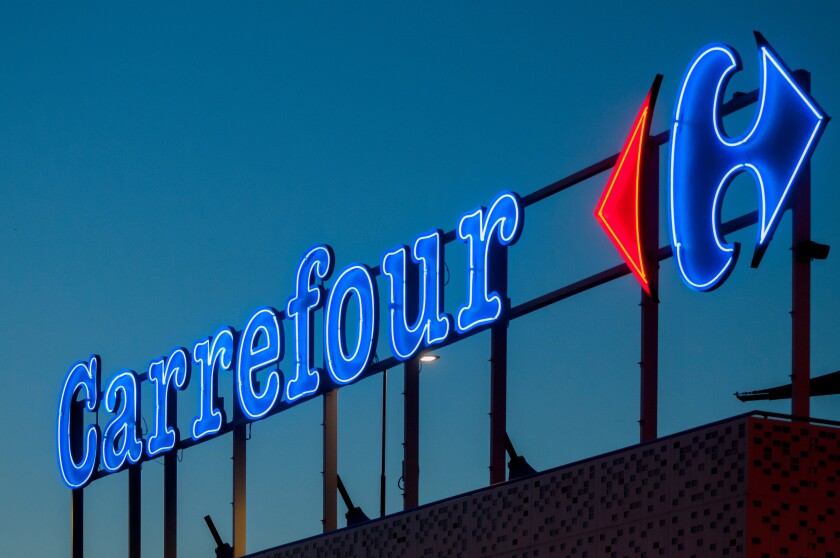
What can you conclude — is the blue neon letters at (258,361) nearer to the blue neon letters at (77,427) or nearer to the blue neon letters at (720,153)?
the blue neon letters at (77,427)

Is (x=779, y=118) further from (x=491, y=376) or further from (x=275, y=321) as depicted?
(x=275, y=321)

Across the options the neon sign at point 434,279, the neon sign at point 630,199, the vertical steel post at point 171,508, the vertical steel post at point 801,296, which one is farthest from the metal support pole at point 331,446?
the vertical steel post at point 801,296

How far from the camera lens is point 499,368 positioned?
87.7 ft

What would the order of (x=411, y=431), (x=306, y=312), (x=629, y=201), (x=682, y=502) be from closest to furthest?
Answer: (x=682, y=502)
(x=629, y=201)
(x=411, y=431)
(x=306, y=312)

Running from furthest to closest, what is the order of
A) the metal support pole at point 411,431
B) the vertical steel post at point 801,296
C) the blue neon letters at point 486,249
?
the metal support pole at point 411,431 < the blue neon letters at point 486,249 < the vertical steel post at point 801,296

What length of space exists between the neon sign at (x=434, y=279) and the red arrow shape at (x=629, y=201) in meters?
0.02

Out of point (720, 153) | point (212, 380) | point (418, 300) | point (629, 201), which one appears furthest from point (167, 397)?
point (720, 153)

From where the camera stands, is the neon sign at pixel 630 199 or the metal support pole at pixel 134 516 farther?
the metal support pole at pixel 134 516

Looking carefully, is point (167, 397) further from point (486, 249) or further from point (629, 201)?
point (629, 201)

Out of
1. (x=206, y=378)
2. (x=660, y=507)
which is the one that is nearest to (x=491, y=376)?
(x=660, y=507)

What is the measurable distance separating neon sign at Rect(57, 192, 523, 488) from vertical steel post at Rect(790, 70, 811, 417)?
242 inches

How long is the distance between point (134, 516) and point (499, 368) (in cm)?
1174

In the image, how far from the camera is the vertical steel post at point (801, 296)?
68.0 feet

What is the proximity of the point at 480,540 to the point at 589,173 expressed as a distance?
5.42 metres
